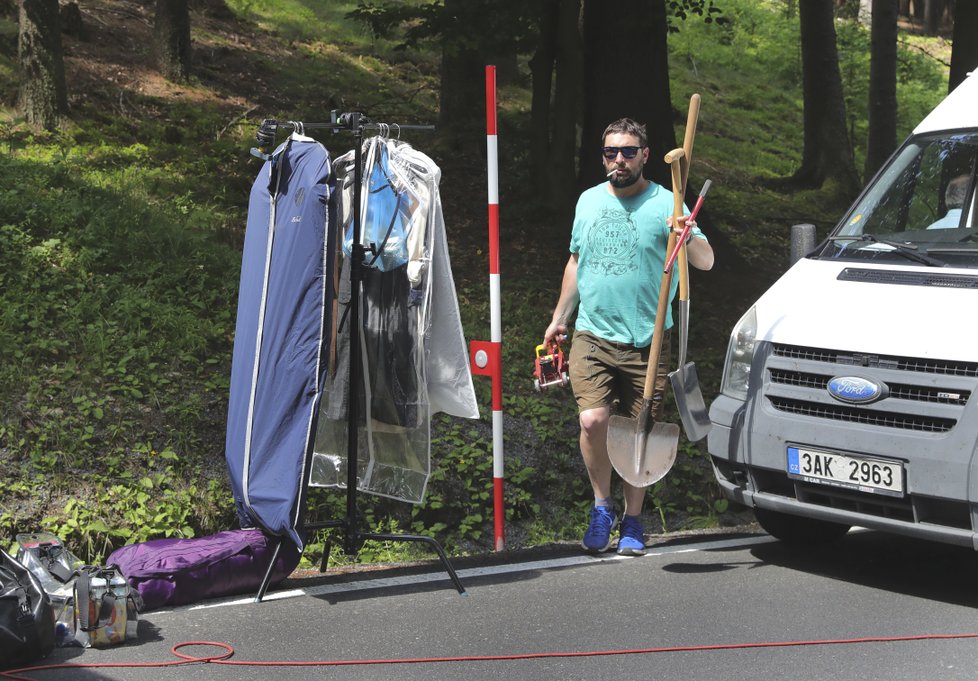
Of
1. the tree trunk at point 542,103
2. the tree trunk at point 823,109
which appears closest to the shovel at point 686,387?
the tree trunk at point 542,103

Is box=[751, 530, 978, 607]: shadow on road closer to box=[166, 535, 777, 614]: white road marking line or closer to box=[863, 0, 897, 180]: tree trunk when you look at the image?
box=[166, 535, 777, 614]: white road marking line

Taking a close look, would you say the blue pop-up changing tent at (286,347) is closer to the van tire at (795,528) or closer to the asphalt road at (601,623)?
the asphalt road at (601,623)

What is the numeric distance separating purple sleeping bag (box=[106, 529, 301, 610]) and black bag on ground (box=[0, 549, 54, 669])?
2.23 feet

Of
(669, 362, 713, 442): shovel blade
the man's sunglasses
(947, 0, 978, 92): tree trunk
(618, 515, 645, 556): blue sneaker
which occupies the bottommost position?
(618, 515, 645, 556): blue sneaker

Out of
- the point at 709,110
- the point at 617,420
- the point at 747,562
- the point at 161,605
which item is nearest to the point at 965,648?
the point at 747,562

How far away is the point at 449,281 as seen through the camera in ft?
19.9

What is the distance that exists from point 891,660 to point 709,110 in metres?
20.4

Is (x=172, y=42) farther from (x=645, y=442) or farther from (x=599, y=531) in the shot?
(x=645, y=442)

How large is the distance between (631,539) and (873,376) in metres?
1.69

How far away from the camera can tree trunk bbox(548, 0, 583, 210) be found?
487 inches

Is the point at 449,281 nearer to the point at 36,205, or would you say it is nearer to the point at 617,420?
the point at 617,420

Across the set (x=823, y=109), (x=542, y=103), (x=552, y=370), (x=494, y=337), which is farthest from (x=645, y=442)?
(x=823, y=109)

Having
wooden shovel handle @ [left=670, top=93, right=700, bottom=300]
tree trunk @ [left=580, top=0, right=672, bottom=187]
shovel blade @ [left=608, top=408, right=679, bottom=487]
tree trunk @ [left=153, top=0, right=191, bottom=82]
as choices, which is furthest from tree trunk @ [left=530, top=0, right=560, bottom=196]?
shovel blade @ [left=608, top=408, right=679, bottom=487]

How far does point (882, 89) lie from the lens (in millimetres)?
17516
